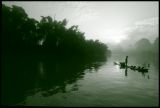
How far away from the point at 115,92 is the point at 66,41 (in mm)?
57010

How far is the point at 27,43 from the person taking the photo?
60875mm

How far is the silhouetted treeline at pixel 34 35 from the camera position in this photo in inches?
2175

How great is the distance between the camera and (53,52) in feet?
240

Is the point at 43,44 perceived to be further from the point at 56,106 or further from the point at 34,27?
the point at 56,106

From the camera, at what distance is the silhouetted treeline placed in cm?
5524

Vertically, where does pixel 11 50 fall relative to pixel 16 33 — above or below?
below

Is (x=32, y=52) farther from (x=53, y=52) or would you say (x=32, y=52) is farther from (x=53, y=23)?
(x=53, y=23)

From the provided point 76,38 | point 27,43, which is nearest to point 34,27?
point 27,43

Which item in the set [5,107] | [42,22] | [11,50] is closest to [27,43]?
[11,50]

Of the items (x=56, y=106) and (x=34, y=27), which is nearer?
(x=56, y=106)

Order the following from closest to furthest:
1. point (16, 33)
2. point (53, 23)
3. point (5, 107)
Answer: point (5, 107) < point (16, 33) < point (53, 23)

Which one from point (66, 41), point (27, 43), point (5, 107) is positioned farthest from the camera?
point (66, 41)

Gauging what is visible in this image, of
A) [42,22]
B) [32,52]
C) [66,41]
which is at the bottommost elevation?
[32,52]

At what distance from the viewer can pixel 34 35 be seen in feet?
212
